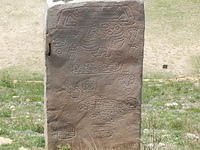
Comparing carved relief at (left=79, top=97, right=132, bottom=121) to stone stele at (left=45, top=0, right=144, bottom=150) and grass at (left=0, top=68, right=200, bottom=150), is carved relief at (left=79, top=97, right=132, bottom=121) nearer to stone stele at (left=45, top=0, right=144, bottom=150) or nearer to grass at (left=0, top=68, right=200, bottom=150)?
stone stele at (left=45, top=0, right=144, bottom=150)

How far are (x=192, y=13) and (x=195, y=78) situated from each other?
957 centimetres

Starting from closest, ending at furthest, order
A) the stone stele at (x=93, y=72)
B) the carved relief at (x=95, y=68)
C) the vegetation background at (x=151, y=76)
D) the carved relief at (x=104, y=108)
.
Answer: the stone stele at (x=93, y=72), the carved relief at (x=95, y=68), the carved relief at (x=104, y=108), the vegetation background at (x=151, y=76)

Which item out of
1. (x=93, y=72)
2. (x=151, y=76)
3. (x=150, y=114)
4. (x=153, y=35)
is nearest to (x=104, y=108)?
(x=93, y=72)

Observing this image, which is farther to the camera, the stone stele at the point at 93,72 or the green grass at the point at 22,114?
the green grass at the point at 22,114

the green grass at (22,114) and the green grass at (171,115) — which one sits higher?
the green grass at (22,114)

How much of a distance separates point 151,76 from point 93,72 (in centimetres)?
1150

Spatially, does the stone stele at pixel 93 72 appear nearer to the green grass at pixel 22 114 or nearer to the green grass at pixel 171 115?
the green grass at pixel 171 115

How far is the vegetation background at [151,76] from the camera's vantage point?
8377mm

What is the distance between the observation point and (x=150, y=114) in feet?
34.6

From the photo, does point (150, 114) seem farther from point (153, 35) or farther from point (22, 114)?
point (153, 35)

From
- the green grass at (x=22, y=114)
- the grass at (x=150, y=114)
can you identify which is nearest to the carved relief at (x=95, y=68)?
the grass at (x=150, y=114)

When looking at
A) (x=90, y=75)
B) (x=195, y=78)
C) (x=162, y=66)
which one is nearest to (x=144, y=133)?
(x=90, y=75)

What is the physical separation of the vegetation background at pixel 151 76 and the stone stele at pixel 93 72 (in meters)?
0.52

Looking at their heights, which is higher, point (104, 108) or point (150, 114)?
point (104, 108)
